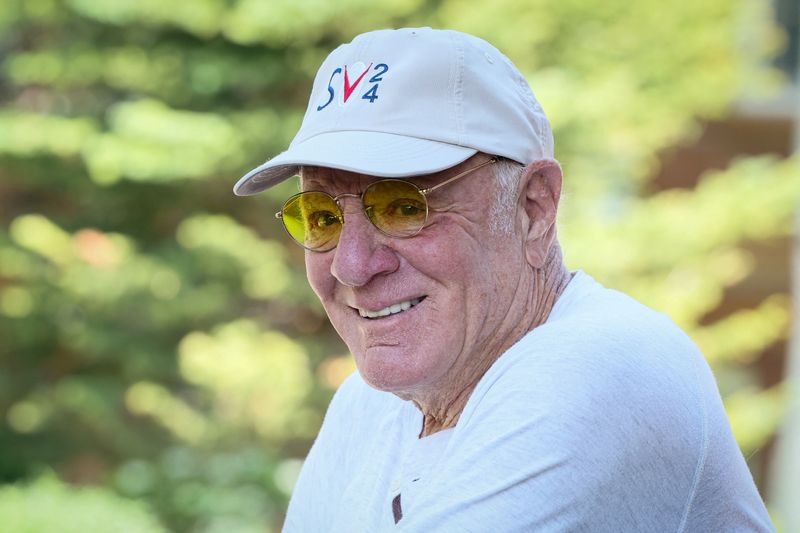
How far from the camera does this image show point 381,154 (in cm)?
188

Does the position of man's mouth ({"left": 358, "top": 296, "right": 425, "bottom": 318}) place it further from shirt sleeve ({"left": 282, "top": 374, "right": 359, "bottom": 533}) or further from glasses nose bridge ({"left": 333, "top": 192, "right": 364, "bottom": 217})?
shirt sleeve ({"left": 282, "top": 374, "right": 359, "bottom": 533})

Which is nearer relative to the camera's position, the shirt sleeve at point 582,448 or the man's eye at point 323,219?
the shirt sleeve at point 582,448

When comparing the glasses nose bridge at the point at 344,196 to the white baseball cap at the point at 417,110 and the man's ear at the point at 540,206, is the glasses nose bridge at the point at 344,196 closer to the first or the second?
the white baseball cap at the point at 417,110

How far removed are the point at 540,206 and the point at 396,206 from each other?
30 centimetres

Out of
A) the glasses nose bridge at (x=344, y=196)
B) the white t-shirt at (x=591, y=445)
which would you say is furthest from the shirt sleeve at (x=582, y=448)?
the glasses nose bridge at (x=344, y=196)

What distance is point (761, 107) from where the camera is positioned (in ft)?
42.0

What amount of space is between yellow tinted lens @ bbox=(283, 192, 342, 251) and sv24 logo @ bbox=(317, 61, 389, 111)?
180 millimetres

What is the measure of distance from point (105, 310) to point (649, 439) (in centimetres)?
787

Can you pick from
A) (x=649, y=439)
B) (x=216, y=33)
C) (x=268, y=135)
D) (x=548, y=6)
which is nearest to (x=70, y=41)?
(x=216, y=33)

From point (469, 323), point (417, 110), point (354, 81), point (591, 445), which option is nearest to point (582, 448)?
point (591, 445)

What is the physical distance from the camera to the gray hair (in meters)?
1.95

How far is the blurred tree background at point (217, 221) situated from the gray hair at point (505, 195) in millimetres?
6100

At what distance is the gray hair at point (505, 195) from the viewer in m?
1.95

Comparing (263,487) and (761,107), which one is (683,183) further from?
(263,487)
